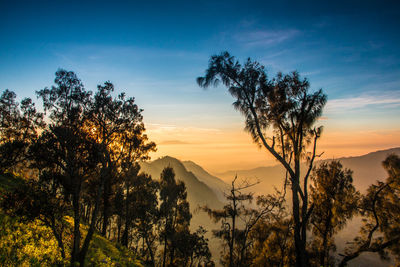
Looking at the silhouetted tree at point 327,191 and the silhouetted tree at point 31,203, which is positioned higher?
the silhouetted tree at point 31,203

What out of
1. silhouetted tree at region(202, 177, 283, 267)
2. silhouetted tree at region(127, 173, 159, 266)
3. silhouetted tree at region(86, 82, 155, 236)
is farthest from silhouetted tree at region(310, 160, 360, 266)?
silhouetted tree at region(127, 173, 159, 266)

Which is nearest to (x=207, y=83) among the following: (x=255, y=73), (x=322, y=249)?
(x=255, y=73)

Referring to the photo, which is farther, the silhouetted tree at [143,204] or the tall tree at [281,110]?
the silhouetted tree at [143,204]

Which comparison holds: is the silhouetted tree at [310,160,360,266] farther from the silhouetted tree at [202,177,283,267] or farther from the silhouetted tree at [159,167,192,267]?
the silhouetted tree at [159,167,192,267]

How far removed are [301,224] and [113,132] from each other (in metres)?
11.7

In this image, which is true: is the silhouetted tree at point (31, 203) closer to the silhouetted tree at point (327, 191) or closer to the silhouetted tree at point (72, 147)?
the silhouetted tree at point (72, 147)

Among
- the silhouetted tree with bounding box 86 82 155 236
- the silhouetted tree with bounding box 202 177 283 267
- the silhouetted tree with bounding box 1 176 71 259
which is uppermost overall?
the silhouetted tree with bounding box 86 82 155 236

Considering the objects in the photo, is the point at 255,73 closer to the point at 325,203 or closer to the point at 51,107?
the point at 51,107

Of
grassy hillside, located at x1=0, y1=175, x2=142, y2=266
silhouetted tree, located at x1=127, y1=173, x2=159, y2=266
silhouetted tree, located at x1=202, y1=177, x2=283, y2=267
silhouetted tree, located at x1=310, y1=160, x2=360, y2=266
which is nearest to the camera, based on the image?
grassy hillside, located at x1=0, y1=175, x2=142, y2=266

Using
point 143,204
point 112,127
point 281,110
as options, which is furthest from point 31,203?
point 143,204

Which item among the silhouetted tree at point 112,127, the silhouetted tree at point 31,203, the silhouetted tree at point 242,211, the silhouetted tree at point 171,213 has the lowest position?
the silhouetted tree at point 171,213

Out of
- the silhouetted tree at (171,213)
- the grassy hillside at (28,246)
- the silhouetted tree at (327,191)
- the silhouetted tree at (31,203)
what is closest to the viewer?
the grassy hillside at (28,246)

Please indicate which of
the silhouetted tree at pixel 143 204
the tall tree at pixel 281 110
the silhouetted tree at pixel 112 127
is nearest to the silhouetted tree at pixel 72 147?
the silhouetted tree at pixel 112 127

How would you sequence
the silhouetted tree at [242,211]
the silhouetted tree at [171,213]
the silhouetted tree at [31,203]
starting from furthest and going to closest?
1. the silhouetted tree at [171,213]
2. the silhouetted tree at [242,211]
3. the silhouetted tree at [31,203]
